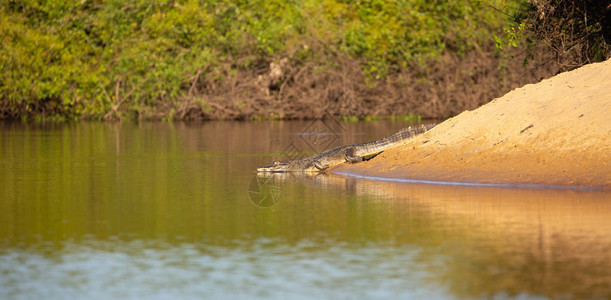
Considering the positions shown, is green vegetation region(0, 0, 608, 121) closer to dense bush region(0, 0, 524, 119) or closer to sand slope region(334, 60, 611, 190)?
dense bush region(0, 0, 524, 119)

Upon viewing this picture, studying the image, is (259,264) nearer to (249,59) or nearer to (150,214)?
(150,214)

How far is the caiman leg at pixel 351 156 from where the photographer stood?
54.9 ft

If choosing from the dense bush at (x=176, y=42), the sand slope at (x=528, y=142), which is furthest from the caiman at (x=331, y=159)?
the dense bush at (x=176, y=42)

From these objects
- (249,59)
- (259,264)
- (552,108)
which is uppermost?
(249,59)

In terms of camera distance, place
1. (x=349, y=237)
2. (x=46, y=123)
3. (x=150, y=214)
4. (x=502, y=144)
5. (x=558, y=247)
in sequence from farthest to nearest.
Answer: (x=46, y=123), (x=502, y=144), (x=150, y=214), (x=349, y=237), (x=558, y=247)

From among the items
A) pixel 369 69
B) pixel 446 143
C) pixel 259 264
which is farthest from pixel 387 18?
pixel 259 264

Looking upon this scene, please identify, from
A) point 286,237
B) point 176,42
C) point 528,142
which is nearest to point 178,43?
point 176,42

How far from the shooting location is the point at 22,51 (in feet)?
127

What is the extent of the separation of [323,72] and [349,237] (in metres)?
32.0

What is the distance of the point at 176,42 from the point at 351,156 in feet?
Result: 85.2

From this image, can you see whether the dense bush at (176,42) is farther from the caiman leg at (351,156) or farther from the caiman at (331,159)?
the caiman leg at (351,156)

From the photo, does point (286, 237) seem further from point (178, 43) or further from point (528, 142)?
point (178, 43)

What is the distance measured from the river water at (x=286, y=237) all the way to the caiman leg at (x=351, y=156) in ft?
2.89

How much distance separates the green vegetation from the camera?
130 feet
